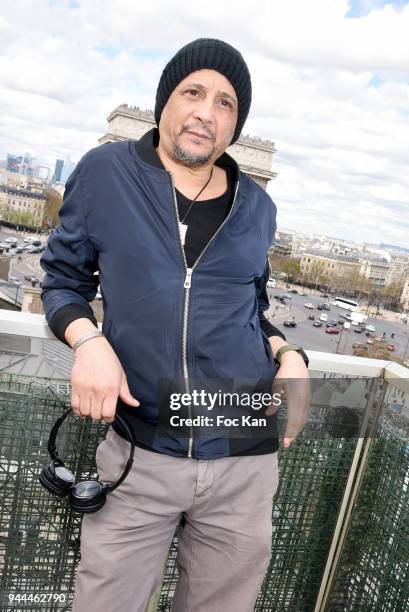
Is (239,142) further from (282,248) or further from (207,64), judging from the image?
(282,248)

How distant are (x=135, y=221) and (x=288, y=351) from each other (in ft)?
1.58

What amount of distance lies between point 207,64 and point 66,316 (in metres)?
0.61

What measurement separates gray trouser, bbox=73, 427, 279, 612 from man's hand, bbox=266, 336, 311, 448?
155mm

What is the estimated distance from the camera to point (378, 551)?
1.90 metres

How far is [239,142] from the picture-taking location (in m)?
31.0

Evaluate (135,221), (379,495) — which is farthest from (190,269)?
(379,495)

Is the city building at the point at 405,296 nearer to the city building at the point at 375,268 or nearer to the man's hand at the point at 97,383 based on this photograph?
the city building at the point at 375,268

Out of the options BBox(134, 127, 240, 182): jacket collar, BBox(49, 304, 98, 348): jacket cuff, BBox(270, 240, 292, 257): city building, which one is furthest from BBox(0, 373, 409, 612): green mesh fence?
BBox(270, 240, 292, 257): city building

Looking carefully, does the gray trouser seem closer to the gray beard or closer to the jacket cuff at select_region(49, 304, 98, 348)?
the jacket cuff at select_region(49, 304, 98, 348)

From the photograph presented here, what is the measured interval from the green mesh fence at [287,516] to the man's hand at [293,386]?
0.83 ft

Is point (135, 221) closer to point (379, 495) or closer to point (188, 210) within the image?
point (188, 210)

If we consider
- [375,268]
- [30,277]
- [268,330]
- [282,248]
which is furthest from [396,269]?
[268,330]

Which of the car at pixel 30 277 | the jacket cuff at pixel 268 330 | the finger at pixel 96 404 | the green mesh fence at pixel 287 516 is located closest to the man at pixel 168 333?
the finger at pixel 96 404

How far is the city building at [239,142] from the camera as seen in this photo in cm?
3031
